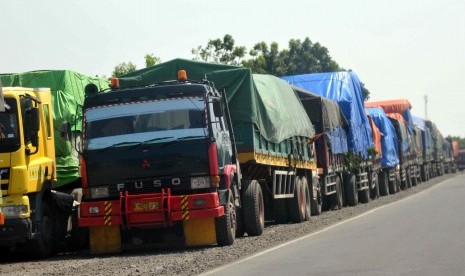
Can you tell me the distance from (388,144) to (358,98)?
8059mm

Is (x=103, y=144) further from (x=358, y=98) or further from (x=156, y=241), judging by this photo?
(x=358, y=98)

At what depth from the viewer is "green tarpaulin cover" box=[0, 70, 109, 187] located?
1614 cm

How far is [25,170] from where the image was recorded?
1407 centimetres

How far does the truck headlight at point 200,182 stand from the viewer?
1452cm

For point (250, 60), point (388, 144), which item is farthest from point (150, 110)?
point (250, 60)

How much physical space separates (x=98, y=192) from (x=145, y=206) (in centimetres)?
89

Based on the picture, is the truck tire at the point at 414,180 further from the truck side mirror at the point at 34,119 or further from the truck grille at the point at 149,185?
the truck side mirror at the point at 34,119

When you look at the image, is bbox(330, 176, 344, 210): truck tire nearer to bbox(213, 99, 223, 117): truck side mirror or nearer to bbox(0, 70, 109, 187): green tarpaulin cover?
bbox(0, 70, 109, 187): green tarpaulin cover

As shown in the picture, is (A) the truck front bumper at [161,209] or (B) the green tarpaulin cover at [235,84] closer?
(A) the truck front bumper at [161,209]

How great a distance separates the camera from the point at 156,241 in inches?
602

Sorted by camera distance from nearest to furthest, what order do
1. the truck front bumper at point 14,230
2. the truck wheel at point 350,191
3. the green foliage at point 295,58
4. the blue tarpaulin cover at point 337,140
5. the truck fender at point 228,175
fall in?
the truck front bumper at point 14,230 < the truck fender at point 228,175 < the blue tarpaulin cover at point 337,140 < the truck wheel at point 350,191 < the green foliage at point 295,58

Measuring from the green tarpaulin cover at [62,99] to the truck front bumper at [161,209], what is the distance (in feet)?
6.41

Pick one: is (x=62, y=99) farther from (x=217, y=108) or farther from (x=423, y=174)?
(x=423, y=174)

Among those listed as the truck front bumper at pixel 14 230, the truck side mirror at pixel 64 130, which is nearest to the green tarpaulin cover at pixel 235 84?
the truck side mirror at pixel 64 130
